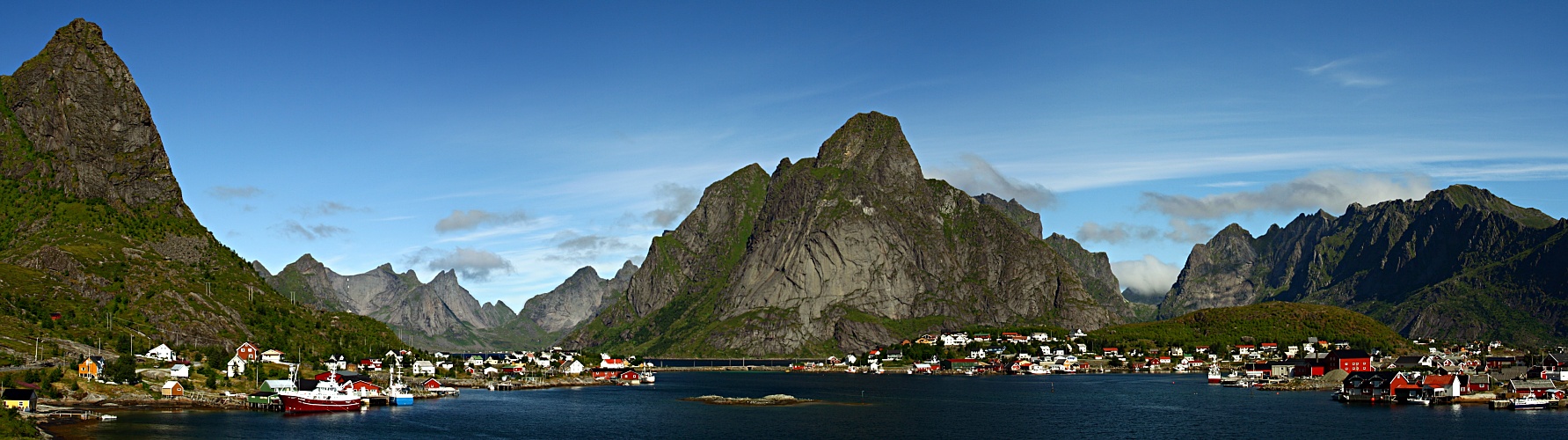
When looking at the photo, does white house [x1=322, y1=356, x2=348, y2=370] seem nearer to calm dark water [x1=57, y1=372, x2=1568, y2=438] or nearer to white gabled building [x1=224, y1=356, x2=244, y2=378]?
white gabled building [x1=224, y1=356, x2=244, y2=378]

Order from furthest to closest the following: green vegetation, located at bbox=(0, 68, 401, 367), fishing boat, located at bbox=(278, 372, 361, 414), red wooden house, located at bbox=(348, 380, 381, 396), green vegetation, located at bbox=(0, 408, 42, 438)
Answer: green vegetation, located at bbox=(0, 68, 401, 367)
red wooden house, located at bbox=(348, 380, 381, 396)
fishing boat, located at bbox=(278, 372, 361, 414)
green vegetation, located at bbox=(0, 408, 42, 438)

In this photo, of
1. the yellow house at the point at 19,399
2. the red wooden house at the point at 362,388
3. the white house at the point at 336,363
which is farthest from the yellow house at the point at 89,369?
the white house at the point at 336,363

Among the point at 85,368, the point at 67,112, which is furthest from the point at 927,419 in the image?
the point at 67,112

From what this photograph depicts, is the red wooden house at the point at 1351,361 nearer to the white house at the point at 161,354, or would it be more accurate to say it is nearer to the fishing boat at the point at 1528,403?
the fishing boat at the point at 1528,403

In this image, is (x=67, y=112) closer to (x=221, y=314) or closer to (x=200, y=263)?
(x=200, y=263)

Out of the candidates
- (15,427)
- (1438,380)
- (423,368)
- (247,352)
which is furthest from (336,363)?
(1438,380)

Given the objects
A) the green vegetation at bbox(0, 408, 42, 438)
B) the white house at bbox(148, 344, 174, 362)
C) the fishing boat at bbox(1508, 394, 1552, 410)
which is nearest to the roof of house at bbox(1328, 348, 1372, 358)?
the fishing boat at bbox(1508, 394, 1552, 410)
